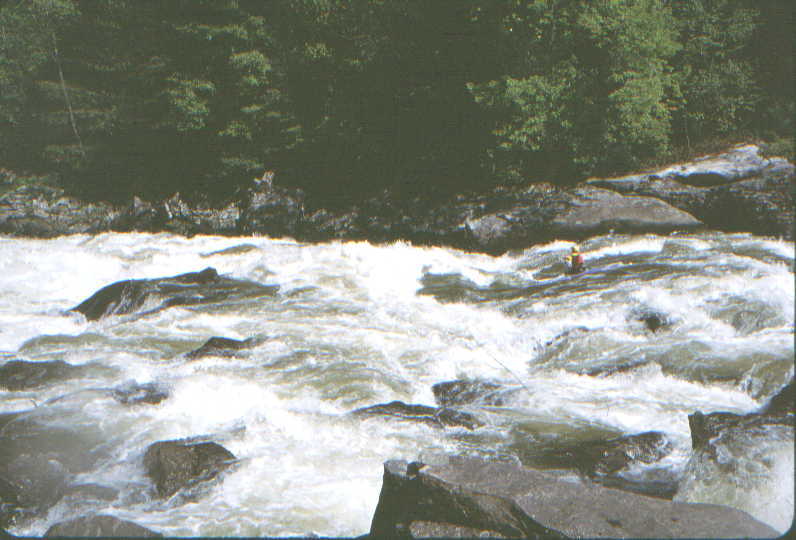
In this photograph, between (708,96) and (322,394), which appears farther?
(708,96)

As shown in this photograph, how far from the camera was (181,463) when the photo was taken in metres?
5.72

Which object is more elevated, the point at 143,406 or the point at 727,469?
the point at 727,469

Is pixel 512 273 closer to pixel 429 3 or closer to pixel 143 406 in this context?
pixel 143 406

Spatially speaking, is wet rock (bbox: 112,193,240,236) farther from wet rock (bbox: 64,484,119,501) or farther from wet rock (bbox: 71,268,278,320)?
wet rock (bbox: 64,484,119,501)

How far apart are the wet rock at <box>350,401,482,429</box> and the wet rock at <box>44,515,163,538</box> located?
8.46 feet

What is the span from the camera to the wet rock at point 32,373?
7957 millimetres

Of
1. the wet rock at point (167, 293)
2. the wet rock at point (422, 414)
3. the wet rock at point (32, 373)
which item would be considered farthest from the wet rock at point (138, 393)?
the wet rock at point (167, 293)

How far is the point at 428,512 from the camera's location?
13.1 ft

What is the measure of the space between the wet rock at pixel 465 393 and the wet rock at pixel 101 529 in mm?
3459

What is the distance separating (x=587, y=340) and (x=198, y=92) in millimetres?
18268

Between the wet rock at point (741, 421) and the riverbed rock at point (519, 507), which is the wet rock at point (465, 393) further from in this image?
the riverbed rock at point (519, 507)

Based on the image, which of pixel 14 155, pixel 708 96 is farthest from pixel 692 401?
pixel 14 155

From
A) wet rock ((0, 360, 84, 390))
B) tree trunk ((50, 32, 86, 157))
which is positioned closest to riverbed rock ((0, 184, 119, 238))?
tree trunk ((50, 32, 86, 157))

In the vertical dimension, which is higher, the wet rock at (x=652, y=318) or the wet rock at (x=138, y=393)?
the wet rock at (x=138, y=393)
